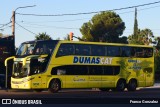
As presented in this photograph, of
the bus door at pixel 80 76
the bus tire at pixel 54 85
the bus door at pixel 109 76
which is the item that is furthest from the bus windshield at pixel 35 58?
the bus door at pixel 109 76

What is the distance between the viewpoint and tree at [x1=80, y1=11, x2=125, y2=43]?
7444cm

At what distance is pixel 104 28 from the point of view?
251 feet

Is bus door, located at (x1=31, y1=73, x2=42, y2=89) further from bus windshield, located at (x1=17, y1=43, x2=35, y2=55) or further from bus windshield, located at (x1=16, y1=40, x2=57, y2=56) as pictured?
bus windshield, located at (x1=17, y1=43, x2=35, y2=55)

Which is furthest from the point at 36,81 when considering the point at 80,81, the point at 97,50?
the point at 97,50

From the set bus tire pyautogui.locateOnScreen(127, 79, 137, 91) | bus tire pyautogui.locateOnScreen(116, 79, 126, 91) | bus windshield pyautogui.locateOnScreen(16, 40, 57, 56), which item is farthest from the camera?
bus tire pyautogui.locateOnScreen(127, 79, 137, 91)

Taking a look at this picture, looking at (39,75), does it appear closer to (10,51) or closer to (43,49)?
(43,49)

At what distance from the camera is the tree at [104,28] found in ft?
244

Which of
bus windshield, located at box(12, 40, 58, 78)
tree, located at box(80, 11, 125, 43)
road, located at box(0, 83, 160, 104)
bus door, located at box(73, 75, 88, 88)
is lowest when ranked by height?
road, located at box(0, 83, 160, 104)

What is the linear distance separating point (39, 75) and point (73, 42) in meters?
3.27

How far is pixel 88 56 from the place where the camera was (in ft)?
103

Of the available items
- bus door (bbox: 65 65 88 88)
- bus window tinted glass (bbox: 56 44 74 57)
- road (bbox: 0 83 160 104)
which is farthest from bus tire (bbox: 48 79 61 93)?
bus window tinted glass (bbox: 56 44 74 57)

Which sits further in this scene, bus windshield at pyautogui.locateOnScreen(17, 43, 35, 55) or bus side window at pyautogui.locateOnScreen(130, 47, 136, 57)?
bus side window at pyautogui.locateOnScreen(130, 47, 136, 57)

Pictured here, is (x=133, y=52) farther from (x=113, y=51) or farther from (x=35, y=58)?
(x=35, y=58)

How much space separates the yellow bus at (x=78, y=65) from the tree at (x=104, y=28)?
38.7 meters
